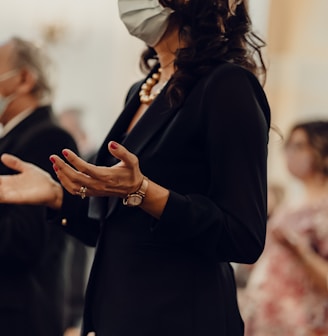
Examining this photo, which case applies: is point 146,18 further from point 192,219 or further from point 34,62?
point 34,62

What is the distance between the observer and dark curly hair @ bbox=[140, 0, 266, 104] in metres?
1.89

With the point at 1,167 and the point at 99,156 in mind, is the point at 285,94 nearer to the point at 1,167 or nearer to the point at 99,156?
the point at 1,167

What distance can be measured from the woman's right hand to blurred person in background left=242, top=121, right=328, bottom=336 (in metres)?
1.22

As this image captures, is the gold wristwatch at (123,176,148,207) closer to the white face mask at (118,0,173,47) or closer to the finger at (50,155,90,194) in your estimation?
the finger at (50,155,90,194)

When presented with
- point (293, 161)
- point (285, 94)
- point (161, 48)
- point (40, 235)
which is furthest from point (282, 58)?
point (161, 48)

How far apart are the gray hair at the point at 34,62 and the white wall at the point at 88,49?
612 cm

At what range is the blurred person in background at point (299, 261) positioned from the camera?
3.21 meters

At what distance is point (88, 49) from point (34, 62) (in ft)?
23.3

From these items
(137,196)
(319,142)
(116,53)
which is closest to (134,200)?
(137,196)

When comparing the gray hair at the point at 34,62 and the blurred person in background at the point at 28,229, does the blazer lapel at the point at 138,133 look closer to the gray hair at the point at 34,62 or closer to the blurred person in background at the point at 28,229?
the blurred person in background at the point at 28,229

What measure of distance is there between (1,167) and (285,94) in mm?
5647

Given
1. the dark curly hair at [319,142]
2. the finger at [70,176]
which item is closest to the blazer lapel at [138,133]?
the finger at [70,176]

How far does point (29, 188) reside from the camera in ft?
6.73

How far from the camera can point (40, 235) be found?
2660 mm
